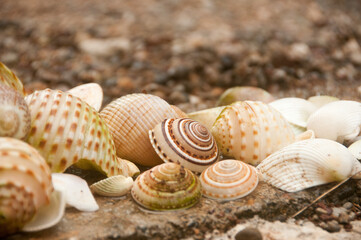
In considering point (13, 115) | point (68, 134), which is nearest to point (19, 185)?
point (13, 115)

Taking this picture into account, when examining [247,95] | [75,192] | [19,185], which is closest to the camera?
[19,185]

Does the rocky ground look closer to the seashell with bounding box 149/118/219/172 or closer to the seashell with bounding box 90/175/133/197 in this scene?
the seashell with bounding box 149/118/219/172

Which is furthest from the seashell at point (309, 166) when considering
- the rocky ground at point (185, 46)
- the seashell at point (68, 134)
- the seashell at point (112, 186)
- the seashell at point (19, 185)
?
the rocky ground at point (185, 46)

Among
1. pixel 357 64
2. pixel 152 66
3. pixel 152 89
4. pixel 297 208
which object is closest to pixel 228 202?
pixel 297 208

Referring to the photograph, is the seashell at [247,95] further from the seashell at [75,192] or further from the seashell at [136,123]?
the seashell at [75,192]

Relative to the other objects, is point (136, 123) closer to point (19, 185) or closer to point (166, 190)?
point (166, 190)

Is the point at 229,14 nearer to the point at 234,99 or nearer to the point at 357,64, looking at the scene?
the point at 357,64
